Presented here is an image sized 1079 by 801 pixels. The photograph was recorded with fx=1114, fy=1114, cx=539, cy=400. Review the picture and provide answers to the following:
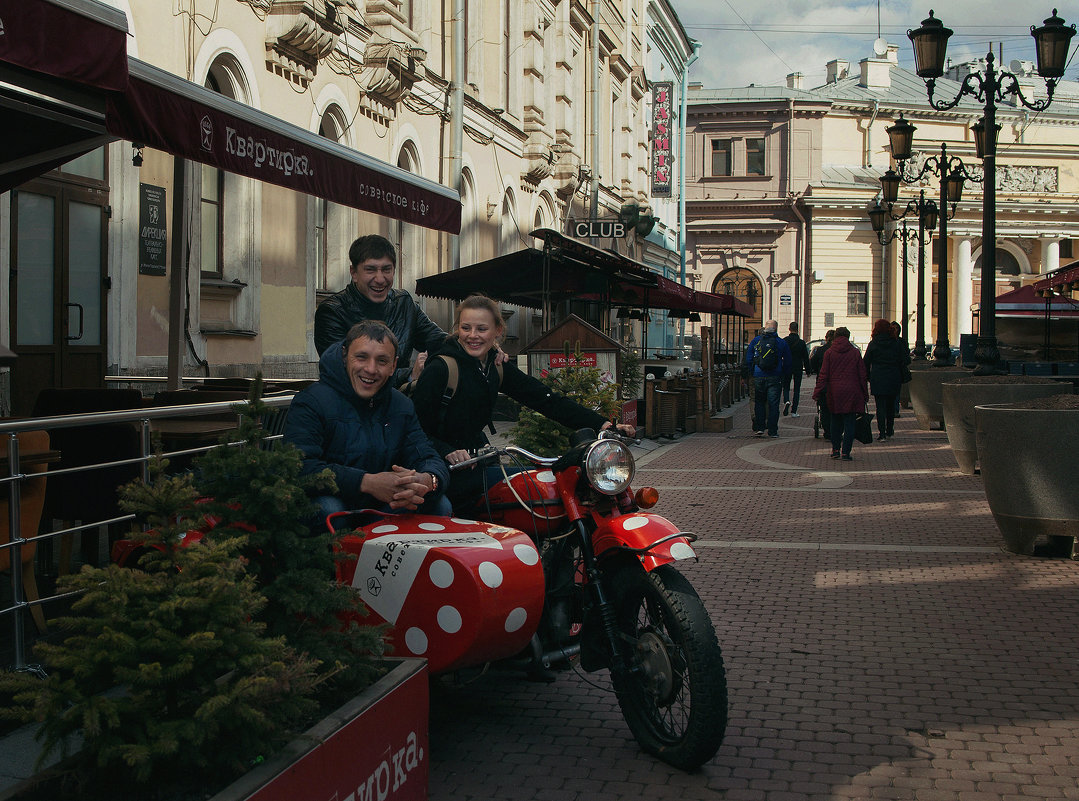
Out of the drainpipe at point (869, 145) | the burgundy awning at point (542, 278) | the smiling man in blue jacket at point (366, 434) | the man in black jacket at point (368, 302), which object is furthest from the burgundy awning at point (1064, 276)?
the drainpipe at point (869, 145)

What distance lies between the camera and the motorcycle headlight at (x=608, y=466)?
168 inches

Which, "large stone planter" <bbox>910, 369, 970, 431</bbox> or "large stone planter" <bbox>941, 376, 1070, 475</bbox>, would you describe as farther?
"large stone planter" <bbox>910, 369, 970, 431</bbox>

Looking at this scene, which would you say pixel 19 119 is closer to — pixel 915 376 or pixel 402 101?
pixel 402 101

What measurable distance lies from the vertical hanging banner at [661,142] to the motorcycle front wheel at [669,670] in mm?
38868

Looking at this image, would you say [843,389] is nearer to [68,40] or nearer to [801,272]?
[68,40]

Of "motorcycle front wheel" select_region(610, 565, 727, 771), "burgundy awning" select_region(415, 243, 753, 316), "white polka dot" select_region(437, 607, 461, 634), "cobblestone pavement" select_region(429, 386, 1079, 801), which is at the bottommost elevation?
"cobblestone pavement" select_region(429, 386, 1079, 801)

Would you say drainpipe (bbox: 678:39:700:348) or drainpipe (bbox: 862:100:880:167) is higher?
drainpipe (bbox: 862:100:880:167)

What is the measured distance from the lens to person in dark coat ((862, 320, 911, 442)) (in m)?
17.8

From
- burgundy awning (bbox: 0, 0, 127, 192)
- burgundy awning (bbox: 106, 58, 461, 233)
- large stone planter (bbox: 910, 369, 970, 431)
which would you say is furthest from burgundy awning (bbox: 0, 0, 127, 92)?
large stone planter (bbox: 910, 369, 970, 431)

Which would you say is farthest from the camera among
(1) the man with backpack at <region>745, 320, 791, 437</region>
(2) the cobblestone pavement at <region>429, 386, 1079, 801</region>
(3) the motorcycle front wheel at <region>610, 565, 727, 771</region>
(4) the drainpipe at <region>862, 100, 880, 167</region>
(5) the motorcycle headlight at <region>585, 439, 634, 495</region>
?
(4) the drainpipe at <region>862, 100, 880, 167</region>

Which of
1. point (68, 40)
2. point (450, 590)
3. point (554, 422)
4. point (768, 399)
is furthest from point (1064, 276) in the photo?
point (68, 40)

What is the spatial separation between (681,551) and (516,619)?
675 mm

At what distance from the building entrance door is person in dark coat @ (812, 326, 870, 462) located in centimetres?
928

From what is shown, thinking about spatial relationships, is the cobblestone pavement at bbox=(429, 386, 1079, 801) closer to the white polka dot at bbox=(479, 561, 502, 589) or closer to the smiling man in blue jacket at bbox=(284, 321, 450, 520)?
the white polka dot at bbox=(479, 561, 502, 589)
